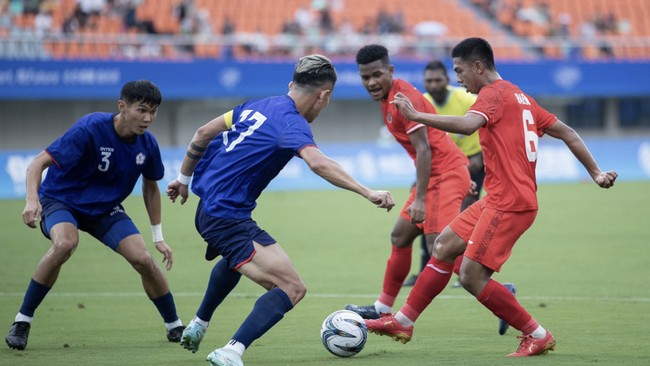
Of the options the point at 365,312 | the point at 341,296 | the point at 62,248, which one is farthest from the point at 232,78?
the point at 62,248

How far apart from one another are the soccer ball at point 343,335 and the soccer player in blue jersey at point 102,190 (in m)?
1.47

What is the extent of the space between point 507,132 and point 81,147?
10.6 ft

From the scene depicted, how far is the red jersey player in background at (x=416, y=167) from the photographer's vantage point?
8.62m

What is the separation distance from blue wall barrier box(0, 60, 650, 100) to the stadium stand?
0.40m

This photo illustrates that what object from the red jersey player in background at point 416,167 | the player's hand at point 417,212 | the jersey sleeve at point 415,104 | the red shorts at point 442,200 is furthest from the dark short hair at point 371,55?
the player's hand at point 417,212

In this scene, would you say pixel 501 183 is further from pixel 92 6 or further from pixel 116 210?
pixel 92 6

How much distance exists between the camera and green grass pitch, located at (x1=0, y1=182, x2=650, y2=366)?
7457 millimetres

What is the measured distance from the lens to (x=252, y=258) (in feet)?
21.8

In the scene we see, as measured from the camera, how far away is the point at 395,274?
30.1 feet

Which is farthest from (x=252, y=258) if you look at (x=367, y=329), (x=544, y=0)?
(x=544, y=0)

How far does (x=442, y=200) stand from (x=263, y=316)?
3.00 m

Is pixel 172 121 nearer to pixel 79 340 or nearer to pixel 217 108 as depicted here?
pixel 217 108

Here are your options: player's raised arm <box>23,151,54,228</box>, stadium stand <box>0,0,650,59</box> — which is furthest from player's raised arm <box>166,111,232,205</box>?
stadium stand <box>0,0,650,59</box>

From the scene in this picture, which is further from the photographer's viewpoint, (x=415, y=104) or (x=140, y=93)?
(x=415, y=104)
